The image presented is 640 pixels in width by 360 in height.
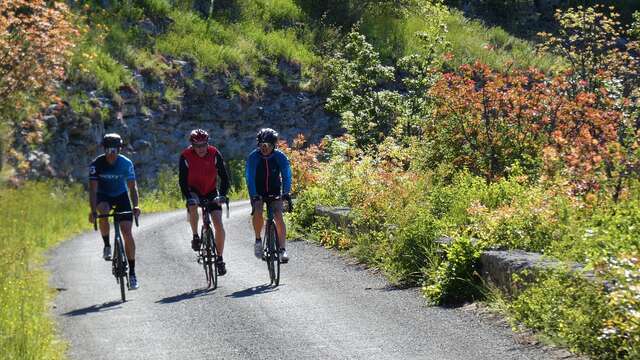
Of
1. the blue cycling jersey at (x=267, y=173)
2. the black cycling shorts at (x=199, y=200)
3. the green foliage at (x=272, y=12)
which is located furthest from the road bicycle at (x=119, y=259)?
the green foliage at (x=272, y=12)

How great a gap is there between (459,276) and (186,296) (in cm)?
371

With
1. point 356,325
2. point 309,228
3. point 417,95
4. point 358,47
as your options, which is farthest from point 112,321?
point 358,47

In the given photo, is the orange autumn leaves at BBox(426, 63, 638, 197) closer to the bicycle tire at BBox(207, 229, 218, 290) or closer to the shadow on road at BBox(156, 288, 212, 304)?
the bicycle tire at BBox(207, 229, 218, 290)

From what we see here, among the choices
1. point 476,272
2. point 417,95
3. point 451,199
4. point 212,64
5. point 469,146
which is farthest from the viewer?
point 212,64

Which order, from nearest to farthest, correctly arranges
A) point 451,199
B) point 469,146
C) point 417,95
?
point 451,199 < point 469,146 < point 417,95

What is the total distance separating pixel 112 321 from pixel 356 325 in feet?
9.67

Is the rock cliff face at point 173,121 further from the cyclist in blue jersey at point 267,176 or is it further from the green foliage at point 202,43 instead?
the cyclist in blue jersey at point 267,176

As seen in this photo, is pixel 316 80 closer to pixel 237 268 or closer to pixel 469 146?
pixel 469 146

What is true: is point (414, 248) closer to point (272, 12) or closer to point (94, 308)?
point (94, 308)

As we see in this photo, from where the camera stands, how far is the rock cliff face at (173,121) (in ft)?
99.9

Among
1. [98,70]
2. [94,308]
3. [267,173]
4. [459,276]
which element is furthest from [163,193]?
[459,276]

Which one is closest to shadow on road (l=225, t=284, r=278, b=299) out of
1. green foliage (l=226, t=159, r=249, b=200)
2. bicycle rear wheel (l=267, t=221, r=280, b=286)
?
bicycle rear wheel (l=267, t=221, r=280, b=286)

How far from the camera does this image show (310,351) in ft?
29.5

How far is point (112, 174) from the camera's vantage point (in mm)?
12727
